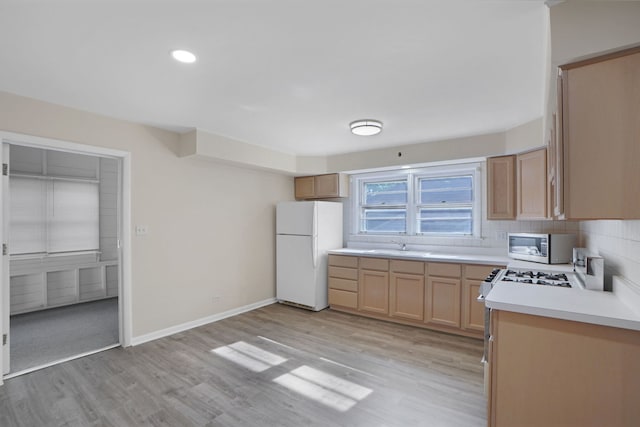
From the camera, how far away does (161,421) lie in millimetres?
2074

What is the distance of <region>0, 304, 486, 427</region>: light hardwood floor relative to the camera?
2123 mm

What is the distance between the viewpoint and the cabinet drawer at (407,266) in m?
3.87

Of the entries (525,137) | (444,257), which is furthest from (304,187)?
(525,137)

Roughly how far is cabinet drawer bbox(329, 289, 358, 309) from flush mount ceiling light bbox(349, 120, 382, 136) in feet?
7.58

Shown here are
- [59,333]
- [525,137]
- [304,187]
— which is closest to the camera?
[525,137]

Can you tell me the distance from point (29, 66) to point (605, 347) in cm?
378

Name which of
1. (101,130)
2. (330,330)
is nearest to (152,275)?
(101,130)

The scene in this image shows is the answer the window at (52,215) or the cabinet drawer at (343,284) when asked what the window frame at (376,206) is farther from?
the window at (52,215)

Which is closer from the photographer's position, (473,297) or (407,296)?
(473,297)

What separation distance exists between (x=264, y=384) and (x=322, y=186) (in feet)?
10.5

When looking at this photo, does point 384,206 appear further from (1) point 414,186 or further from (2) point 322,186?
(2) point 322,186

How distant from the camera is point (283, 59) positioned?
6.61 feet

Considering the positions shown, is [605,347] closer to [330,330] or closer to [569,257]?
[569,257]

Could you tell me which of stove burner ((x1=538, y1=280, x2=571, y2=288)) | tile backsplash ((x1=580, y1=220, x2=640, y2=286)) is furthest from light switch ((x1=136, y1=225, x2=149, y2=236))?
tile backsplash ((x1=580, y1=220, x2=640, y2=286))
